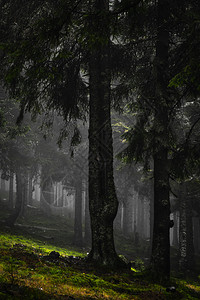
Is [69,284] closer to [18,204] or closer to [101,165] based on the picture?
[101,165]

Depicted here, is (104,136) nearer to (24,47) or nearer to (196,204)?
(24,47)

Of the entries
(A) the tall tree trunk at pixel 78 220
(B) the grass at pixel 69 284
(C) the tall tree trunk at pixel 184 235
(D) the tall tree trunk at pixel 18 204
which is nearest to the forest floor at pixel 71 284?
(B) the grass at pixel 69 284

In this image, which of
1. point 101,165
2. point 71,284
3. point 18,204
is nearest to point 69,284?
point 71,284

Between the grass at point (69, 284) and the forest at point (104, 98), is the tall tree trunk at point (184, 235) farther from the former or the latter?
the grass at point (69, 284)

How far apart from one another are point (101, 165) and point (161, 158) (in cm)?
192

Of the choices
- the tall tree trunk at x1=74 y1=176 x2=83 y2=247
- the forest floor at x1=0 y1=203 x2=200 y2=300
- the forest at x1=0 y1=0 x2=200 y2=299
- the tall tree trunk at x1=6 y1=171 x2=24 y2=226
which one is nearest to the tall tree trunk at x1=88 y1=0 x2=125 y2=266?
the forest at x1=0 y1=0 x2=200 y2=299

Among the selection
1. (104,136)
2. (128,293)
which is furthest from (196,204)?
(128,293)

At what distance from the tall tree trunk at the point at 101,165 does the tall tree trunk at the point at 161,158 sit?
130cm

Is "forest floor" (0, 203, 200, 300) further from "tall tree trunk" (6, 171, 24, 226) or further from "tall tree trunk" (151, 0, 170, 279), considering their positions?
"tall tree trunk" (6, 171, 24, 226)

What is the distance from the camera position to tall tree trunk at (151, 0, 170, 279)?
706 cm

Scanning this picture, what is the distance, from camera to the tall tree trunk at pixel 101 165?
6.84m

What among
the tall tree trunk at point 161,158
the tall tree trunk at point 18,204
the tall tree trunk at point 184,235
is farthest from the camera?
A: the tall tree trunk at point 18,204

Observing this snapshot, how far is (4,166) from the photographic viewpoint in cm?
1898

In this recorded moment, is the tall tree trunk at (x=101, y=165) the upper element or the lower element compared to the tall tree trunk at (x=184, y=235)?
upper
